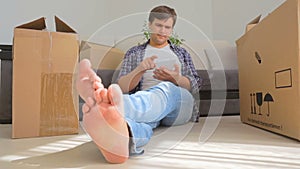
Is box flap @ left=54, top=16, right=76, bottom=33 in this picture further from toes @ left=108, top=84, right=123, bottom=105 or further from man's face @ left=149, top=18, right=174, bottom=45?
toes @ left=108, top=84, right=123, bottom=105

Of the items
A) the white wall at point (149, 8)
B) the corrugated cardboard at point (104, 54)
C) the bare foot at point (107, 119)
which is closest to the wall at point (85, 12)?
the white wall at point (149, 8)

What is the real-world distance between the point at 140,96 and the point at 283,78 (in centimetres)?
49

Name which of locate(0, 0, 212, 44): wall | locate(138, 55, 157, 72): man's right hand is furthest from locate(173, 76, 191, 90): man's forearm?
locate(0, 0, 212, 44): wall

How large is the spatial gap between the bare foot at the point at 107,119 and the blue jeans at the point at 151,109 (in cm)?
5

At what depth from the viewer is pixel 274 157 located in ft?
2.33

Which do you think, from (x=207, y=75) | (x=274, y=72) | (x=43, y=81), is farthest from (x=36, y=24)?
(x=207, y=75)

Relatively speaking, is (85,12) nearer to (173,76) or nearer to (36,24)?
(36,24)

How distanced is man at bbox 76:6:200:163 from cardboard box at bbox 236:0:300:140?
0.85 ft

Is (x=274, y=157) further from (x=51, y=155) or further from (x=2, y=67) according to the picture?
(x=2, y=67)

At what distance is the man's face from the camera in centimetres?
123

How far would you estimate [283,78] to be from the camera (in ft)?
3.08

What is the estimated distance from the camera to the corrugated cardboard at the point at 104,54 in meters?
1.29

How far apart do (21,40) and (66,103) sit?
282 millimetres

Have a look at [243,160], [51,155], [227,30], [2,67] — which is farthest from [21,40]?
[227,30]
